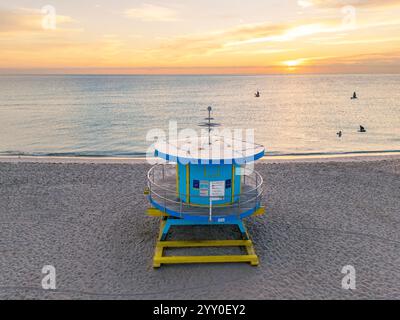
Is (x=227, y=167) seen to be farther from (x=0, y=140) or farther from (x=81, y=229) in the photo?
(x=0, y=140)

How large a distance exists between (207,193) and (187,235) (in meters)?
2.50

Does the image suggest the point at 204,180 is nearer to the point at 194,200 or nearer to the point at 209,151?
the point at 194,200

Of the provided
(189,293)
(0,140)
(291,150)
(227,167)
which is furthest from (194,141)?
(0,140)

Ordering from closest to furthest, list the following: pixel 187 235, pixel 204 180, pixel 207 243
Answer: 1. pixel 204 180
2. pixel 207 243
3. pixel 187 235

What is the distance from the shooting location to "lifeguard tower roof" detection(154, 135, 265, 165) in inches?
437

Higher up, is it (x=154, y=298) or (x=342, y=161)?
(x=342, y=161)

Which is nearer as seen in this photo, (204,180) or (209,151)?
(204,180)

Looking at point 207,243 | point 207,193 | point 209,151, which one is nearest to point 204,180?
point 207,193

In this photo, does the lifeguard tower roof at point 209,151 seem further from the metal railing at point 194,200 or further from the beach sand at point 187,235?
the beach sand at point 187,235

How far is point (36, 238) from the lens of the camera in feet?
43.7

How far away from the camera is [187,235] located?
43.7 ft

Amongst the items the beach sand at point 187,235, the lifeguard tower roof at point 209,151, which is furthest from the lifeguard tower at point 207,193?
the beach sand at point 187,235
